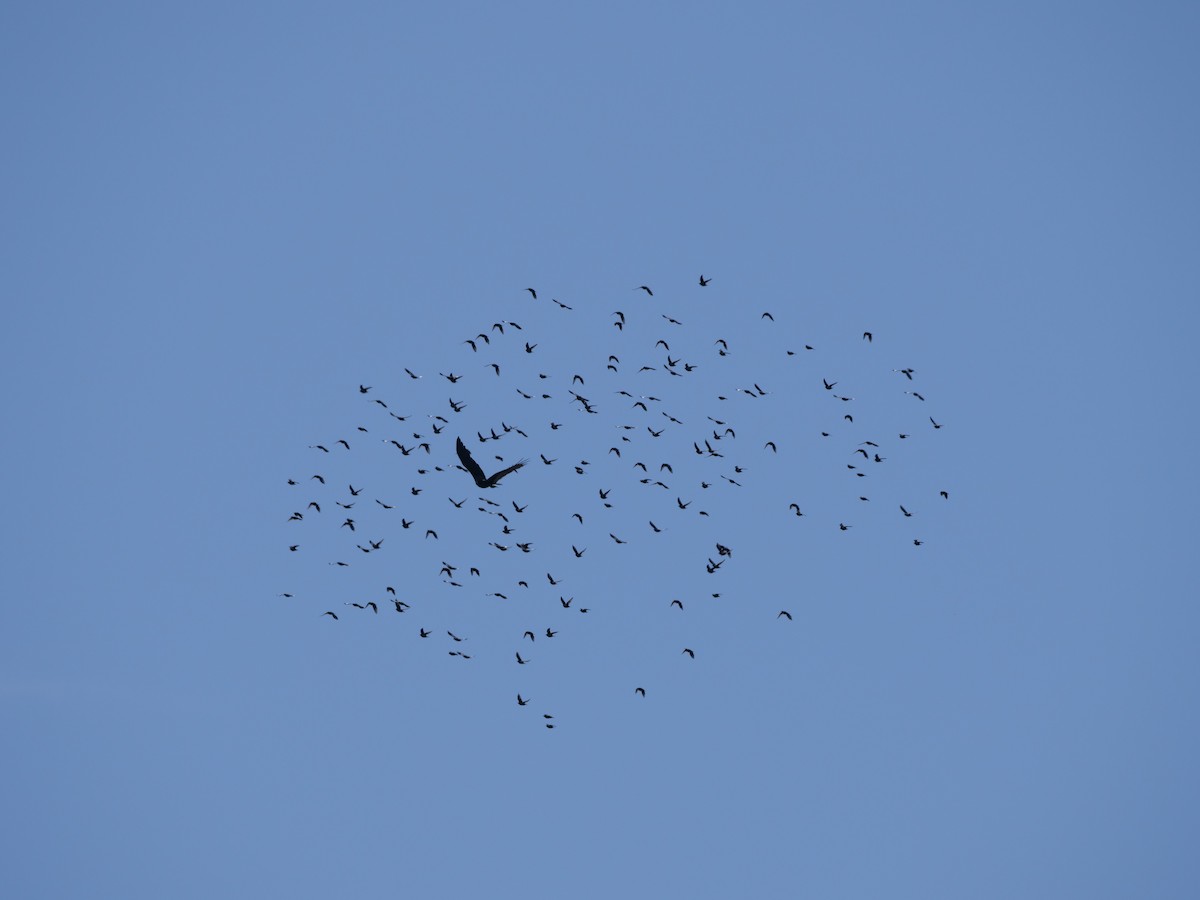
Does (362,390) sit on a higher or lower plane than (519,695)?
higher

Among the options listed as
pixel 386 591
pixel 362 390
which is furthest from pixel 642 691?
pixel 362 390

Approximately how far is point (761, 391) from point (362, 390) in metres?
21.8

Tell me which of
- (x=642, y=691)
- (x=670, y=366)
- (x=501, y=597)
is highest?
(x=670, y=366)

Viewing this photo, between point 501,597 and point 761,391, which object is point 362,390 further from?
point 761,391

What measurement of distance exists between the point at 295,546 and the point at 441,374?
1290 cm

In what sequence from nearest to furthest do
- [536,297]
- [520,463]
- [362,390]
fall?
1. [520,463]
2. [536,297]
3. [362,390]

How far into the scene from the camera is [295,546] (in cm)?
9656

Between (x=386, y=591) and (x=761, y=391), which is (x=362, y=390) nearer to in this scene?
(x=386, y=591)

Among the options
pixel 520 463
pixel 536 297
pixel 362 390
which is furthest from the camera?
pixel 362 390

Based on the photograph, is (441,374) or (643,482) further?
(643,482)

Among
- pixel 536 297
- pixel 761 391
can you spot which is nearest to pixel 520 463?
pixel 536 297

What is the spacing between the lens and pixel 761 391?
333 feet

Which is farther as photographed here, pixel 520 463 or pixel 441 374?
pixel 441 374

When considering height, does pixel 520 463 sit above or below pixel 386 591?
below
